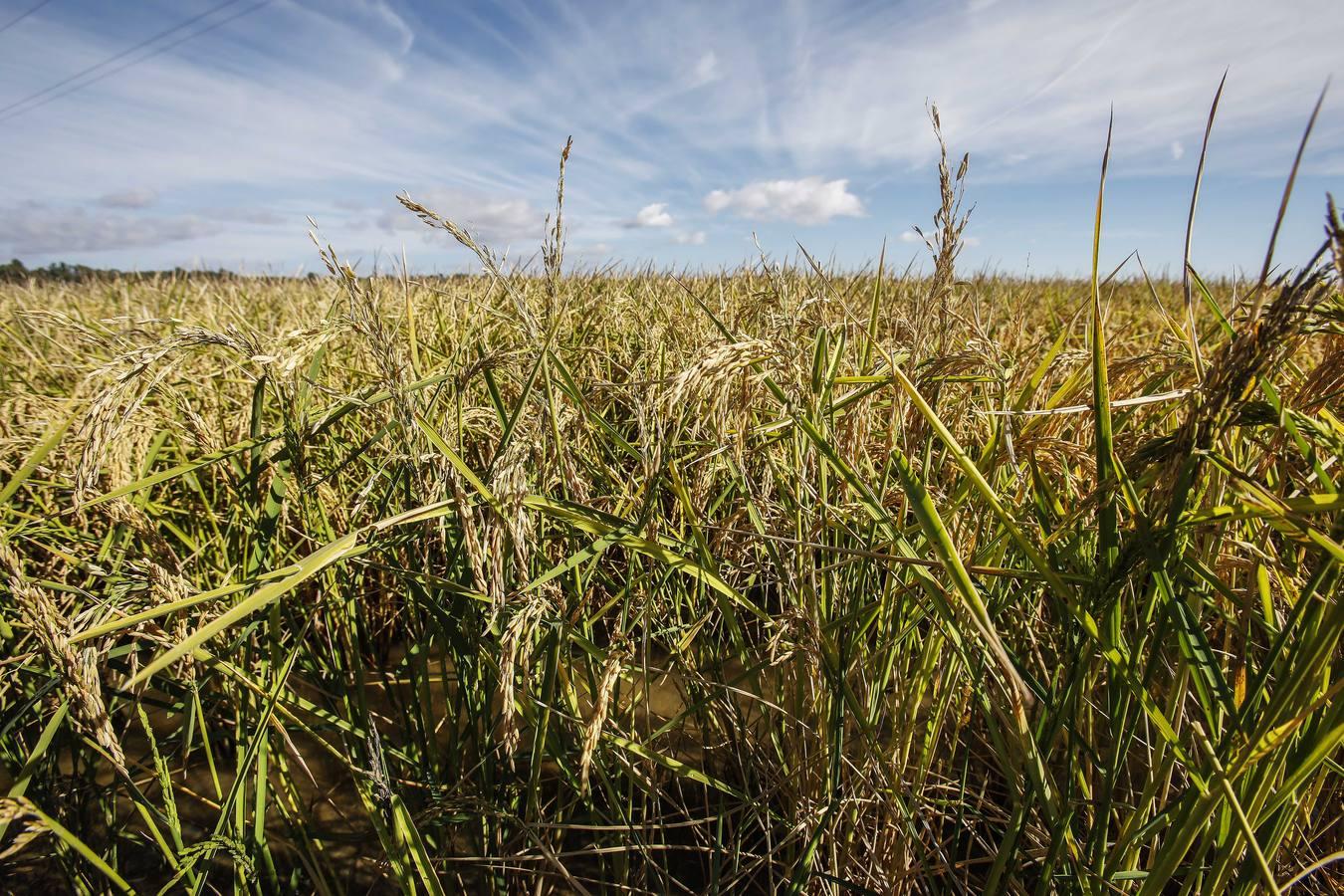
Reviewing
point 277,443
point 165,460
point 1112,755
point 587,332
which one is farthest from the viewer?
point 587,332

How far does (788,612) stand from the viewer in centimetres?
102

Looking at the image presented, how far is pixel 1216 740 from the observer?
2.77 feet

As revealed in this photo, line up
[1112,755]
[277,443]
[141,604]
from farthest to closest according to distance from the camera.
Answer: [277,443] → [141,604] → [1112,755]

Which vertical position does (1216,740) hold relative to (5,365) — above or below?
below

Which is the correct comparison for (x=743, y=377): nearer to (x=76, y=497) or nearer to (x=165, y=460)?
(x=76, y=497)

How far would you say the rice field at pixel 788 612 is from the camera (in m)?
0.73

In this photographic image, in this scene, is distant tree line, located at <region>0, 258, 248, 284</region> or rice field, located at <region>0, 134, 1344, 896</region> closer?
rice field, located at <region>0, 134, 1344, 896</region>

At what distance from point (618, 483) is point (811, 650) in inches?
22.6

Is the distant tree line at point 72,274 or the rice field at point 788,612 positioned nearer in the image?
the rice field at point 788,612

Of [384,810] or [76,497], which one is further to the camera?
[384,810]

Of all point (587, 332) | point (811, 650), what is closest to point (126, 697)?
point (811, 650)

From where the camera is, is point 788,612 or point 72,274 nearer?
A: point 788,612

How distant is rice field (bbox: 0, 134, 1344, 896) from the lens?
735 millimetres

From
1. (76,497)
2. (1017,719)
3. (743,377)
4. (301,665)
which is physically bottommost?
(301,665)
